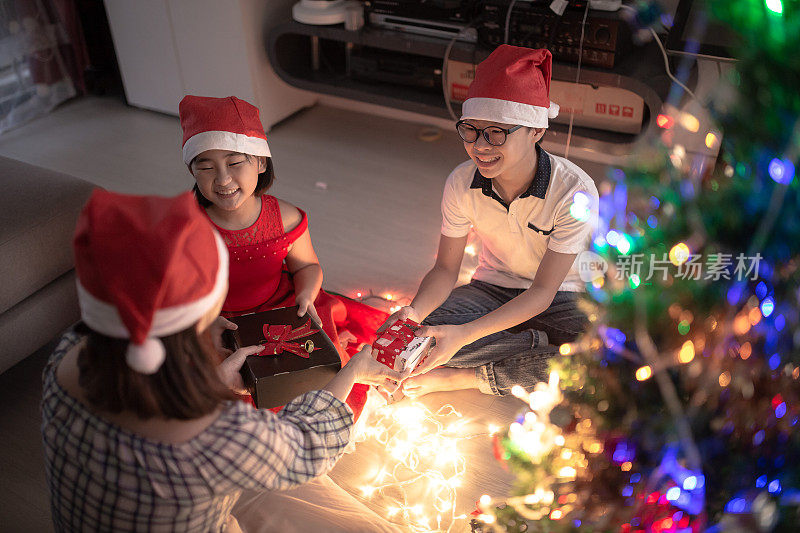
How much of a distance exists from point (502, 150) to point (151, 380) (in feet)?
3.30

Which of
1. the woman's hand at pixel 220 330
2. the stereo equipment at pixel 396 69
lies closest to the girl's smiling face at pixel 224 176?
the woman's hand at pixel 220 330

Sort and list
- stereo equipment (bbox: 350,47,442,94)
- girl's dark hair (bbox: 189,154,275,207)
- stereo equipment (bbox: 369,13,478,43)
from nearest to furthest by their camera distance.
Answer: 1. girl's dark hair (bbox: 189,154,275,207)
2. stereo equipment (bbox: 369,13,478,43)
3. stereo equipment (bbox: 350,47,442,94)

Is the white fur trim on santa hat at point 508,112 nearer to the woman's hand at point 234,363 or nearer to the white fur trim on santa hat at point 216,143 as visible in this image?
the white fur trim on santa hat at point 216,143

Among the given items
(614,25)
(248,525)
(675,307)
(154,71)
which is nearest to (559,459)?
→ (675,307)

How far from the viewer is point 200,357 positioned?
0.98 meters

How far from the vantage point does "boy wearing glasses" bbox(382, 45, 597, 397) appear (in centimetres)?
162

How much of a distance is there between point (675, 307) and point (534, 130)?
0.94 meters

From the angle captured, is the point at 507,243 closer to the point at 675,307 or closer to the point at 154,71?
the point at 675,307

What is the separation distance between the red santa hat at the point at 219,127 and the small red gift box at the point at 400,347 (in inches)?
23.3

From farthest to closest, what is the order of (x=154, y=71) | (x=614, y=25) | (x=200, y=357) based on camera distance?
(x=154, y=71), (x=614, y=25), (x=200, y=357)

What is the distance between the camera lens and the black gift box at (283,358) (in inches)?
62.4

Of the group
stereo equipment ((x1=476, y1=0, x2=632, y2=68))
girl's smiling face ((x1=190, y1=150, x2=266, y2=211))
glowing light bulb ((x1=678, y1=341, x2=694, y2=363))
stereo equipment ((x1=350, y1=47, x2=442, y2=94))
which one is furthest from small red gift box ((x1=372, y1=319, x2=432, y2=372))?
stereo equipment ((x1=350, y1=47, x2=442, y2=94))

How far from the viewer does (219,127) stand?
5.55ft

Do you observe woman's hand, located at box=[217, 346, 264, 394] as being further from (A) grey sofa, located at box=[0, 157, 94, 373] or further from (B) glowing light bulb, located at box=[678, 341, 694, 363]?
(B) glowing light bulb, located at box=[678, 341, 694, 363]
